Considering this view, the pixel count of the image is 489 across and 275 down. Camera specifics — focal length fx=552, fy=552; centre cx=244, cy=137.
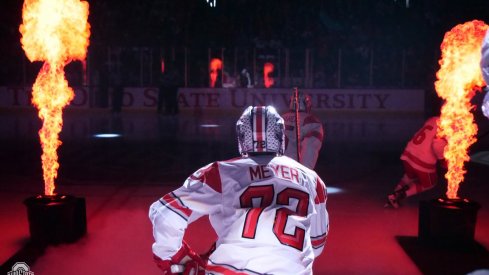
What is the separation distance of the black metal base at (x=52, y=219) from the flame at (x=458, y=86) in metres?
4.62

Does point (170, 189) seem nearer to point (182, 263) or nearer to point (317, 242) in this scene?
point (317, 242)

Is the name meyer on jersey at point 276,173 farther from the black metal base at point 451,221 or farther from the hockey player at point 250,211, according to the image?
the black metal base at point 451,221

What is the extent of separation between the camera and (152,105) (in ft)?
91.5

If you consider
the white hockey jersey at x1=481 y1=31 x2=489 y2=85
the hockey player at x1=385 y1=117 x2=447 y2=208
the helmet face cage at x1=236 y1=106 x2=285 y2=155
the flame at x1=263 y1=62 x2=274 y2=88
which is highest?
the flame at x1=263 y1=62 x2=274 y2=88

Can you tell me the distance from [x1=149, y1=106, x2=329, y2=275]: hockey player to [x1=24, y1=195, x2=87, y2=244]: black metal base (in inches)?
144

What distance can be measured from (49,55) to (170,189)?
3559 millimetres

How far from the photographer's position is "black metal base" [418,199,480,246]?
645cm

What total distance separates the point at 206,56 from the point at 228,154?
49.9 feet

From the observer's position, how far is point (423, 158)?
7.79 m

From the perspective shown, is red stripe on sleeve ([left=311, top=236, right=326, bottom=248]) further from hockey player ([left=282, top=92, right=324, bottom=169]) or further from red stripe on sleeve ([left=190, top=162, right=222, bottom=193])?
hockey player ([left=282, top=92, right=324, bottom=169])

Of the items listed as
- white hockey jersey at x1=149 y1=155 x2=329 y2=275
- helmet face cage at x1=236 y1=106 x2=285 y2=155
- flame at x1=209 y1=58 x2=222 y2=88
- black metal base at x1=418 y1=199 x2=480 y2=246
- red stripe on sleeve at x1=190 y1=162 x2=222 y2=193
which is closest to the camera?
white hockey jersey at x1=149 y1=155 x2=329 y2=275

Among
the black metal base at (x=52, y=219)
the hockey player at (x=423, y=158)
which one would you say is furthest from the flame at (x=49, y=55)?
the hockey player at (x=423, y=158)

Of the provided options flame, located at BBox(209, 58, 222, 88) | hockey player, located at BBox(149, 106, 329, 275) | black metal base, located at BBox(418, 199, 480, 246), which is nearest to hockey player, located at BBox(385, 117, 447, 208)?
black metal base, located at BBox(418, 199, 480, 246)

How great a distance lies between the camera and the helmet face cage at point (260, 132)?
11.0ft
